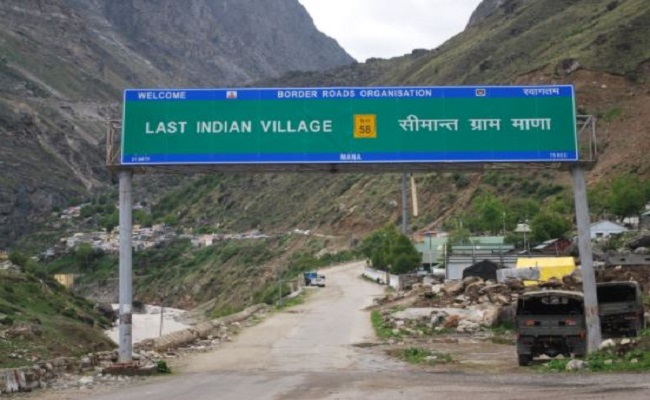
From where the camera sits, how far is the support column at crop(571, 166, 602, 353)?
62.2ft

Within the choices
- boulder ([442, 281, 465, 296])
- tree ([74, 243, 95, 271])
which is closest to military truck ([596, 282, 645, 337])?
boulder ([442, 281, 465, 296])

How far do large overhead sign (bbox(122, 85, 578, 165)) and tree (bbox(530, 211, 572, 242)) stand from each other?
170ft

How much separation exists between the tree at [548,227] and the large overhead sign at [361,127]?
5188 centimetres

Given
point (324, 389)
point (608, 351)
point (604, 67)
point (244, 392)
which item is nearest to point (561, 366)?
point (608, 351)

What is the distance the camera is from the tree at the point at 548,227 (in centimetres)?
6944

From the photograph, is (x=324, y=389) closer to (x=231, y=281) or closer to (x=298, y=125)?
(x=298, y=125)

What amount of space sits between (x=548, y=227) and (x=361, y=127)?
175 feet

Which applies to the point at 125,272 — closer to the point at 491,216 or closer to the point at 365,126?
the point at 365,126

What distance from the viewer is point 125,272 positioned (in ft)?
63.5

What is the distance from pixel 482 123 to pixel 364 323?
18.1 m

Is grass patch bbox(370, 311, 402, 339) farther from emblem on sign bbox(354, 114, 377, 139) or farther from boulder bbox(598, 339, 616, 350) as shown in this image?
emblem on sign bbox(354, 114, 377, 139)

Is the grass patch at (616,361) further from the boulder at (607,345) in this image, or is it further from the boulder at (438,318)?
the boulder at (438,318)

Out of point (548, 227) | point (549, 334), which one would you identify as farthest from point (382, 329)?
point (548, 227)

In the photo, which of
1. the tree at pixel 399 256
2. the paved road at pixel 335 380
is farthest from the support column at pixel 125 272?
the tree at pixel 399 256
